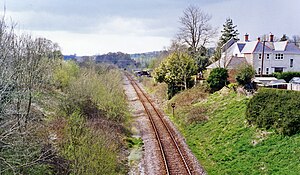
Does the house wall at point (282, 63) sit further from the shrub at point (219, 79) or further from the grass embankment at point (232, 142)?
the grass embankment at point (232, 142)

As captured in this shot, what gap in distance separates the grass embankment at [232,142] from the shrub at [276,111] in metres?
0.50

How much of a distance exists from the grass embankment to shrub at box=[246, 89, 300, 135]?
1.65ft

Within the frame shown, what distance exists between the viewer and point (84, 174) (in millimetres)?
13172

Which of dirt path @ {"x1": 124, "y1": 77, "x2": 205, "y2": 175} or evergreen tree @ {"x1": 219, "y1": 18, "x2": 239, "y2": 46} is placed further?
evergreen tree @ {"x1": 219, "y1": 18, "x2": 239, "y2": 46}

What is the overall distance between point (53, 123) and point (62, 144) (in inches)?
160

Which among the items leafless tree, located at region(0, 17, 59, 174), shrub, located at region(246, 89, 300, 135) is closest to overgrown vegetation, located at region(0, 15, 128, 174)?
leafless tree, located at region(0, 17, 59, 174)

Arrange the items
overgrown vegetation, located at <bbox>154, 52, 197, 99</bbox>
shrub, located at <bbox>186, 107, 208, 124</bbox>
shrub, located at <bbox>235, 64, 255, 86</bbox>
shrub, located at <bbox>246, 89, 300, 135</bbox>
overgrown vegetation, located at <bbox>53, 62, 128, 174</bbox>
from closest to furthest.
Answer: overgrown vegetation, located at <bbox>53, 62, 128, 174</bbox>
shrub, located at <bbox>246, 89, 300, 135</bbox>
shrub, located at <bbox>186, 107, 208, 124</bbox>
shrub, located at <bbox>235, 64, 255, 86</bbox>
overgrown vegetation, located at <bbox>154, 52, 197, 99</bbox>

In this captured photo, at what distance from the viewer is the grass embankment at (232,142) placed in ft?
54.4

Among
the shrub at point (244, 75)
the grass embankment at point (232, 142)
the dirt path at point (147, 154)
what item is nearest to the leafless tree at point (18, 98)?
the dirt path at point (147, 154)

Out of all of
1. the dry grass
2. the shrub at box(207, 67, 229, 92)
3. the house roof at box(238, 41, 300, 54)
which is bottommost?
the dry grass

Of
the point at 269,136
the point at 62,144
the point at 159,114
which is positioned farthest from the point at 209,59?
the point at 62,144

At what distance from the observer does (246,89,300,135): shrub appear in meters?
18.1

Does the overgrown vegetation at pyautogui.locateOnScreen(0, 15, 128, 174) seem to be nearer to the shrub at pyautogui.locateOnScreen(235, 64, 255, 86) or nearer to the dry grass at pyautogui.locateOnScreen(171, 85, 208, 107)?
the shrub at pyautogui.locateOnScreen(235, 64, 255, 86)

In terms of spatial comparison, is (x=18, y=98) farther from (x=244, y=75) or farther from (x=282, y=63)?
(x=282, y=63)
